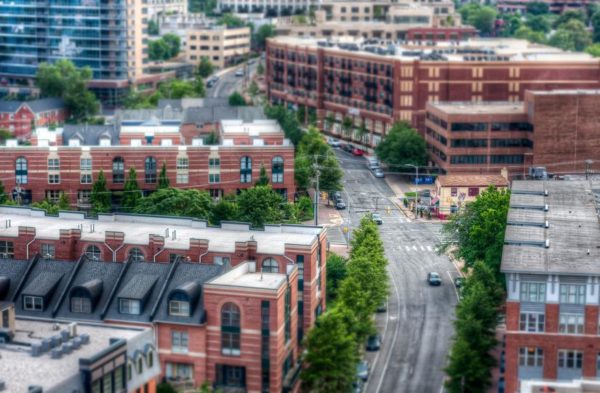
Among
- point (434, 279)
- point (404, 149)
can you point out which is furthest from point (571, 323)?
point (404, 149)

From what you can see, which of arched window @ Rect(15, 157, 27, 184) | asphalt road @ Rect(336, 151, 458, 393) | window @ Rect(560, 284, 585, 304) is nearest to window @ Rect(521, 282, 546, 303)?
window @ Rect(560, 284, 585, 304)

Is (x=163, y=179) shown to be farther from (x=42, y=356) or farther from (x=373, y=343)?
(x=42, y=356)

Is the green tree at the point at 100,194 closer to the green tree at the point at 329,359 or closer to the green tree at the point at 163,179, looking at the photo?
the green tree at the point at 163,179

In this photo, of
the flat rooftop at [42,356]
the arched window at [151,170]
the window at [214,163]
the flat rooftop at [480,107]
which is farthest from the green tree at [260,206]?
the flat rooftop at [42,356]

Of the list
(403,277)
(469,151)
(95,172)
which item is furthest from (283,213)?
(469,151)

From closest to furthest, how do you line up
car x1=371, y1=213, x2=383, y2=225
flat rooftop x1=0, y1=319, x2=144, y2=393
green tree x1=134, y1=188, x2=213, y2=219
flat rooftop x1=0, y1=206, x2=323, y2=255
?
flat rooftop x1=0, y1=319, x2=144, y2=393 < flat rooftop x1=0, y1=206, x2=323, y2=255 < green tree x1=134, y1=188, x2=213, y2=219 < car x1=371, y1=213, x2=383, y2=225

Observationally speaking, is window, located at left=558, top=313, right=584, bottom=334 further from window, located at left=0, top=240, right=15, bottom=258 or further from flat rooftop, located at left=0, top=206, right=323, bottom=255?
window, located at left=0, top=240, right=15, bottom=258
